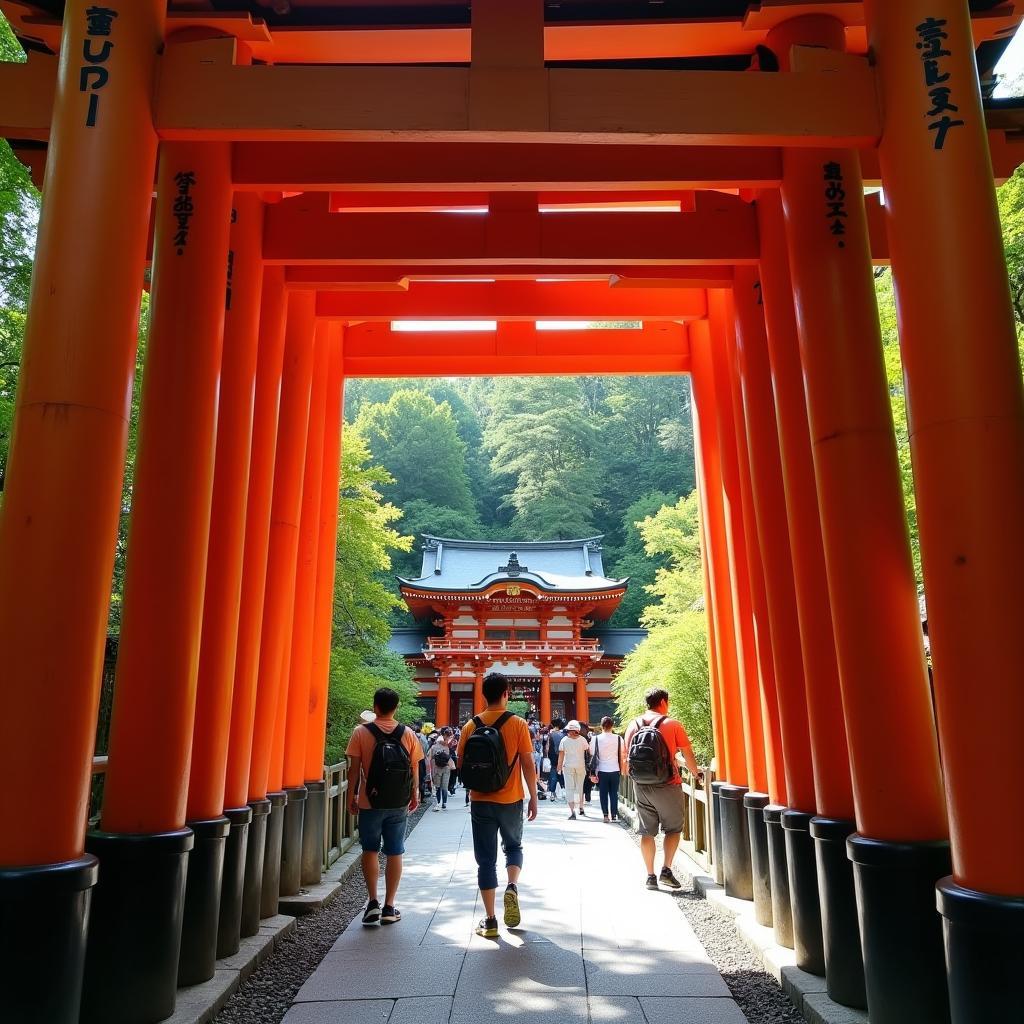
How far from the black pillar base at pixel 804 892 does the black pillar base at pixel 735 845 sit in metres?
1.43

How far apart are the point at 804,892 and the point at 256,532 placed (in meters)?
3.58

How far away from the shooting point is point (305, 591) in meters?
6.61

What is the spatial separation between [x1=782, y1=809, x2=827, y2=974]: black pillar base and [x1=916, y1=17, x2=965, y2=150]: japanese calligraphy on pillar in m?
3.03

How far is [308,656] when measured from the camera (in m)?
6.67

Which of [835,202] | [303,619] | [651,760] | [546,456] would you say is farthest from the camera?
[546,456]

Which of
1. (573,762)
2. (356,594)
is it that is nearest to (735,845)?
(573,762)

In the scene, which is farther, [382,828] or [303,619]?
[303,619]

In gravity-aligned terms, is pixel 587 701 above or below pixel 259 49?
below

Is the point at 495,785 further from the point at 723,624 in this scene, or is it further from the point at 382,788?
the point at 723,624

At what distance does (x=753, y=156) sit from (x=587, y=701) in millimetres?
21405

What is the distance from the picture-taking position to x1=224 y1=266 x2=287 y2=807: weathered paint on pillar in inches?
182

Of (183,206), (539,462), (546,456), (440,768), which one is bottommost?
(440,768)

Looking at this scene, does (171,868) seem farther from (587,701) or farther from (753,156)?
(587,701)

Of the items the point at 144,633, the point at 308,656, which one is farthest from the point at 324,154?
the point at 308,656
